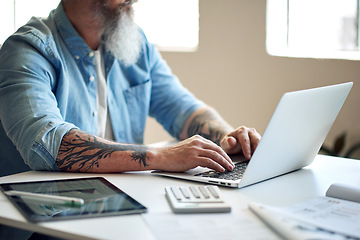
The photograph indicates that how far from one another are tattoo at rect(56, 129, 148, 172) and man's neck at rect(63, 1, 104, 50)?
0.57m

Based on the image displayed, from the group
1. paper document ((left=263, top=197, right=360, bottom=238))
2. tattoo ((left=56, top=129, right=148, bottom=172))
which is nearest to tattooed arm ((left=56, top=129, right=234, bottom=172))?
tattoo ((left=56, top=129, right=148, bottom=172))

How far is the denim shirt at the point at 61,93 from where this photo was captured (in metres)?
1.32

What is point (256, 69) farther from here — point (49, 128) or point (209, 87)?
point (49, 128)

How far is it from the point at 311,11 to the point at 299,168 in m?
1.97

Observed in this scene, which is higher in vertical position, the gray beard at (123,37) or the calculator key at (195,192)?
A: the gray beard at (123,37)

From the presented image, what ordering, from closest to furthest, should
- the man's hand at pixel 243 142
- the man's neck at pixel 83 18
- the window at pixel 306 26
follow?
the man's hand at pixel 243 142 → the man's neck at pixel 83 18 → the window at pixel 306 26

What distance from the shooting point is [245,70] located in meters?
3.06

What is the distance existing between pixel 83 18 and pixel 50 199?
91cm

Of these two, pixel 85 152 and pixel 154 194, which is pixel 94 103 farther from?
pixel 154 194

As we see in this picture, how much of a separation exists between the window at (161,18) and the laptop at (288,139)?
205 centimetres

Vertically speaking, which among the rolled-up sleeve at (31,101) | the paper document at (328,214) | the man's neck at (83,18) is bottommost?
the paper document at (328,214)

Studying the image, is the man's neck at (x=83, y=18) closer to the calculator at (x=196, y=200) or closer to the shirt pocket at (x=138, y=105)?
the shirt pocket at (x=138, y=105)

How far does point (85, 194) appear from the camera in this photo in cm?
108

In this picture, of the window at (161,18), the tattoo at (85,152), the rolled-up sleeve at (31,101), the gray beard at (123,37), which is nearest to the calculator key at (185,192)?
the tattoo at (85,152)
